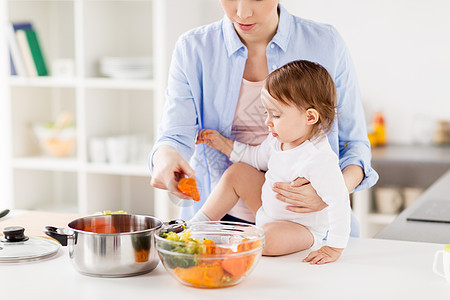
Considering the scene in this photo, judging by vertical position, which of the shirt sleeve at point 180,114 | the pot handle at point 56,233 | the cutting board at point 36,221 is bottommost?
the cutting board at point 36,221

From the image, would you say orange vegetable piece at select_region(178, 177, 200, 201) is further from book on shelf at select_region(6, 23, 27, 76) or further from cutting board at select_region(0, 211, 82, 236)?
book on shelf at select_region(6, 23, 27, 76)

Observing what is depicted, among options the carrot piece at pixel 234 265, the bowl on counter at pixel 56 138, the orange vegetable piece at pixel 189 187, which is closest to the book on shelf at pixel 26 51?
the bowl on counter at pixel 56 138

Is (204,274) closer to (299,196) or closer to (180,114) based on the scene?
(299,196)

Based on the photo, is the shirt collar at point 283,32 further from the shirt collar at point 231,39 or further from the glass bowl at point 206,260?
the glass bowl at point 206,260

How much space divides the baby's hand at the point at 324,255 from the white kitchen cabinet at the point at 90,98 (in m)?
2.28

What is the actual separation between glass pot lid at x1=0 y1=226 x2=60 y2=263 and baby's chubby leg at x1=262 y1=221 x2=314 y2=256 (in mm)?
476

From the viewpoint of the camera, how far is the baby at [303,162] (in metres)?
1.29

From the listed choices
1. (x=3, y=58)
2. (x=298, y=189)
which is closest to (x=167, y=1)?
(x=3, y=58)

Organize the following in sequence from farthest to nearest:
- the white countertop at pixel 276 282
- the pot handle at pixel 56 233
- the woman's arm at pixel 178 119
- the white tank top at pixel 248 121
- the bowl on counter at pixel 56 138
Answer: the bowl on counter at pixel 56 138, the white tank top at pixel 248 121, the woman's arm at pixel 178 119, the pot handle at pixel 56 233, the white countertop at pixel 276 282

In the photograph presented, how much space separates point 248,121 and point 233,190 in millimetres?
215

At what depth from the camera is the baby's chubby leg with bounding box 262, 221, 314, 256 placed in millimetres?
1323

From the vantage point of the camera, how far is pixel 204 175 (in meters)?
1.77

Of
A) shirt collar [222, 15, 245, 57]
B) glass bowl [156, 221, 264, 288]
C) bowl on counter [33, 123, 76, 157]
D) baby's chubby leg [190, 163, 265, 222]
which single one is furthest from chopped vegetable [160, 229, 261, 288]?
bowl on counter [33, 123, 76, 157]

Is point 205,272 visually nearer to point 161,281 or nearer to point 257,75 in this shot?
point 161,281
